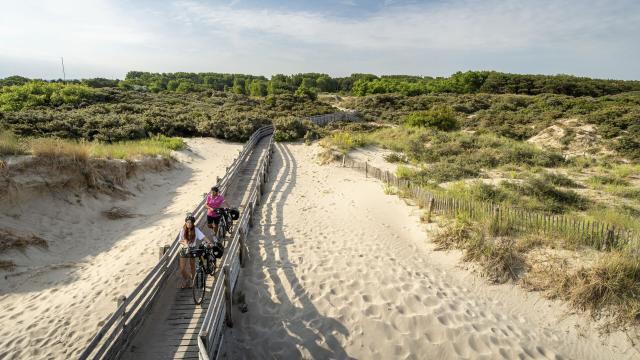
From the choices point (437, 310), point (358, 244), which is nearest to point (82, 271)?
Answer: point (358, 244)

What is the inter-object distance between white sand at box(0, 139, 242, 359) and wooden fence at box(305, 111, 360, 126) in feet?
82.6

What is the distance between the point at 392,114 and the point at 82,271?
43.4 metres

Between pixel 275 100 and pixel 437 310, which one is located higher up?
pixel 275 100

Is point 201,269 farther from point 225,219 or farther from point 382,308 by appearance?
point 382,308

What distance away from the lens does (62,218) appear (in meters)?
11.8

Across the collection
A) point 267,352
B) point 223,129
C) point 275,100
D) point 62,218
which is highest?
point 275,100

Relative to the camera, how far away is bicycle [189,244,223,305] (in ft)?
24.2

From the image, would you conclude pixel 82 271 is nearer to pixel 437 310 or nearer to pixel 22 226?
pixel 22 226

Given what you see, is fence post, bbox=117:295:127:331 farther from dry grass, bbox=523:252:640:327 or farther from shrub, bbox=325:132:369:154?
shrub, bbox=325:132:369:154

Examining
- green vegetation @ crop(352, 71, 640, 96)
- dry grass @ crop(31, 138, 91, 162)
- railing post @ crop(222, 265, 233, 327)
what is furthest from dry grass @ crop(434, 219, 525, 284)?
green vegetation @ crop(352, 71, 640, 96)

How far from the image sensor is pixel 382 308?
26.0 feet

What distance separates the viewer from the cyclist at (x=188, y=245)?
7.57 meters

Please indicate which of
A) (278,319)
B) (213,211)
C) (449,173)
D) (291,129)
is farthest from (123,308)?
(291,129)

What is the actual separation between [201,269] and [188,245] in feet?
1.92
